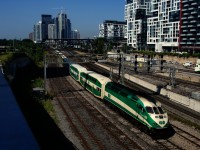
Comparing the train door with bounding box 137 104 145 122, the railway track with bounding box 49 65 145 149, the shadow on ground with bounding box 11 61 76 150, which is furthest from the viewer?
the train door with bounding box 137 104 145 122

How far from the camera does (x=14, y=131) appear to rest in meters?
20.5

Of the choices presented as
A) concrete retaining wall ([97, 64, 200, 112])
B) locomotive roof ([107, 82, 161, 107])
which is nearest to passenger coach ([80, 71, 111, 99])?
locomotive roof ([107, 82, 161, 107])

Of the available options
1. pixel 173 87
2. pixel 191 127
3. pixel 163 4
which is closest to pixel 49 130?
pixel 191 127

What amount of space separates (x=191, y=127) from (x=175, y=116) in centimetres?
463

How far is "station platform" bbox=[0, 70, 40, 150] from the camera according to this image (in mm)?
17391

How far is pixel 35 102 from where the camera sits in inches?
1751

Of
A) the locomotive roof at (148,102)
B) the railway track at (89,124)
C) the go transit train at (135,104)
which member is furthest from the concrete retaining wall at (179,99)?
the locomotive roof at (148,102)

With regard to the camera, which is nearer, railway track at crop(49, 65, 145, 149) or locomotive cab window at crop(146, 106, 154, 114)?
railway track at crop(49, 65, 145, 149)

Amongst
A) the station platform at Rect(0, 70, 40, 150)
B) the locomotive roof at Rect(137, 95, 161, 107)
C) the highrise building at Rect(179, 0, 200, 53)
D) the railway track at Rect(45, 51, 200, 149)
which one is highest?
the highrise building at Rect(179, 0, 200, 53)

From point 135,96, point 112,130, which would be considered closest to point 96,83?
point 135,96

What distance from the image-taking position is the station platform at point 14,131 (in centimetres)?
1739

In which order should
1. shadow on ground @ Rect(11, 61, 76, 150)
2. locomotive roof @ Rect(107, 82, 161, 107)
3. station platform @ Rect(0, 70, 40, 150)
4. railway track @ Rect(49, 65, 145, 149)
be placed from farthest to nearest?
locomotive roof @ Rect(107, 82, 161, 107) → railway track @ Rect(49, 65, 145, 149) → shadow on ground @ Rect(11, 61, 76, 150) → station platform @ Rect(0, 70, 40, 150)

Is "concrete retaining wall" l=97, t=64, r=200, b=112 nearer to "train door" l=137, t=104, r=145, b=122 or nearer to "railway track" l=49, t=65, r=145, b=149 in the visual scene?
"railway track" l=49, t=65, r=145, b=149

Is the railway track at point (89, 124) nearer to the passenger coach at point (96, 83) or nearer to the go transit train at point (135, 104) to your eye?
the passenger coach at point (96, 83)
